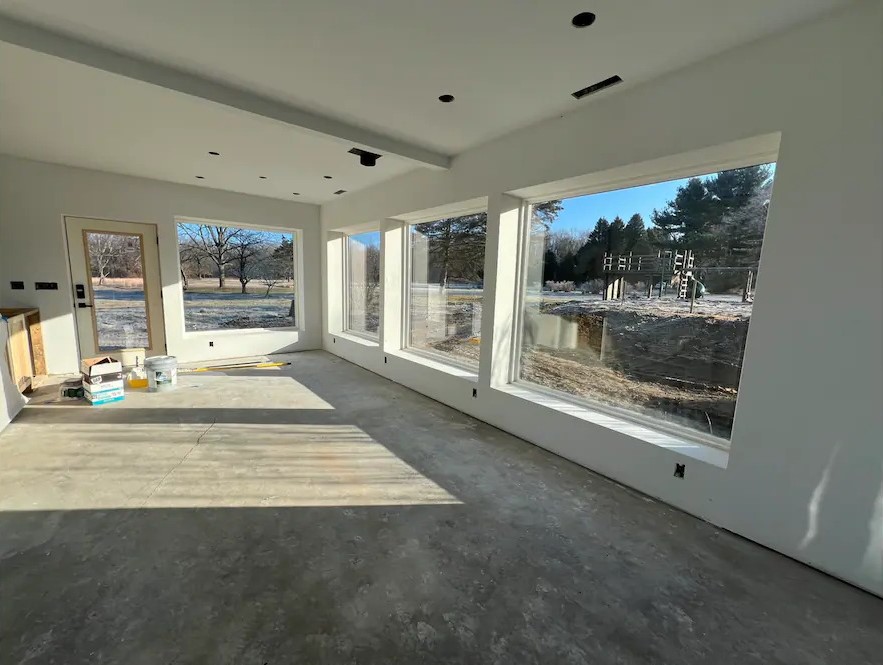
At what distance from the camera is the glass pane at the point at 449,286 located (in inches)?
163

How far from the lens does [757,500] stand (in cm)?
206

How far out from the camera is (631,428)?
2672 mm

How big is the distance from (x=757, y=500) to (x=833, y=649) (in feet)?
2.28

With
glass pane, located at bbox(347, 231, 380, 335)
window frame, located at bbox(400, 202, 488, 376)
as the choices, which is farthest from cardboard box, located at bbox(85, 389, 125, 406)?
window frame, located at bbox(400, 202, 488, 376)

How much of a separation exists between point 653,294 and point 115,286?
253 inches

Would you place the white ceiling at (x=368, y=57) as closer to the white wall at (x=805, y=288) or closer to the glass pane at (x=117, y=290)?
the white wall at (x=805, y=288)

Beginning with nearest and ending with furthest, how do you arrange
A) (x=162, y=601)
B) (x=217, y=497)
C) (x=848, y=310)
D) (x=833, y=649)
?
(x=833, y=649) < (x=162, y=601) < (x=848, y=310) < (x=217, y=497)

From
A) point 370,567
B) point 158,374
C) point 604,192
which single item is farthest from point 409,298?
point 370,567

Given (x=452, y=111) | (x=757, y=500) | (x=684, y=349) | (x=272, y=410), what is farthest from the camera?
(x=272, y=410)

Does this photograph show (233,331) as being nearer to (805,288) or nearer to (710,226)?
(710,226)

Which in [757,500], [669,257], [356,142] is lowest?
[757,500]

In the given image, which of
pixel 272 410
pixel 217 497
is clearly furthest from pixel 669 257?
pixel 272 410

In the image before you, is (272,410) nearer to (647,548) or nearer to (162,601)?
(162,601)

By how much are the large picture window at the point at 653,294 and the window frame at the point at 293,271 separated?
4.50 meters
